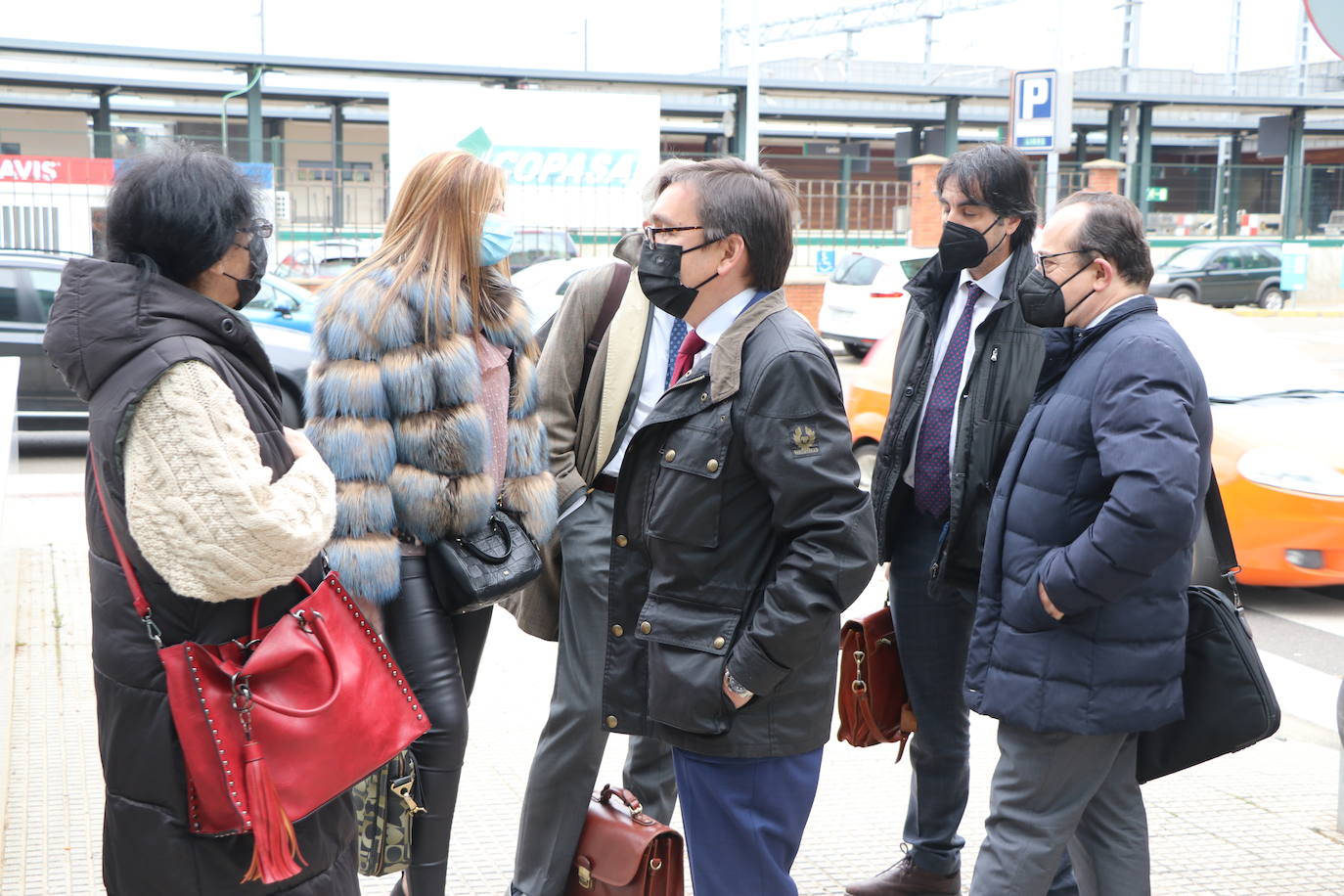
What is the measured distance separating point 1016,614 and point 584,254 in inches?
861

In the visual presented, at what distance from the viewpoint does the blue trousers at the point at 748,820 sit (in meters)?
2.67

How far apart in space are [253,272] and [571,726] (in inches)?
55.5

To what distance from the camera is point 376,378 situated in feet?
10.2

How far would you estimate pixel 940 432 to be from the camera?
3678mm

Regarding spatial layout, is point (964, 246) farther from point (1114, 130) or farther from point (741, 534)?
point (1114, 130)

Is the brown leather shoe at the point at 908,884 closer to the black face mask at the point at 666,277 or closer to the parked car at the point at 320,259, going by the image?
the black face mask at the point at 666,277

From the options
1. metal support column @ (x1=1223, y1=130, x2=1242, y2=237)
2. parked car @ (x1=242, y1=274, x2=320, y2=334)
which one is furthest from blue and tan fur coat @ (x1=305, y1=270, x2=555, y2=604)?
metal support column @ (x1=1223, y1=130, x2=1242, y2=237)

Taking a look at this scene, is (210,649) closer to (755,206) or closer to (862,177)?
(755,206)

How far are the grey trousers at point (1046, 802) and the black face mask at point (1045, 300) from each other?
3.06 feet

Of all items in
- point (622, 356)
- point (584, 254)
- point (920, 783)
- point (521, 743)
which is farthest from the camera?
point (584, 254)

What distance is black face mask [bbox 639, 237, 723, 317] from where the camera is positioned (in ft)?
9.15

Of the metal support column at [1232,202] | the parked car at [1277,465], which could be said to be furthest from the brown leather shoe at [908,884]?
the metal support column at [1232,202]

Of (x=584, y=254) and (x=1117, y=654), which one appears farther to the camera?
(x=584, y=254)

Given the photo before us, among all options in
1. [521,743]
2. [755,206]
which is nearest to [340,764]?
[755,206]
